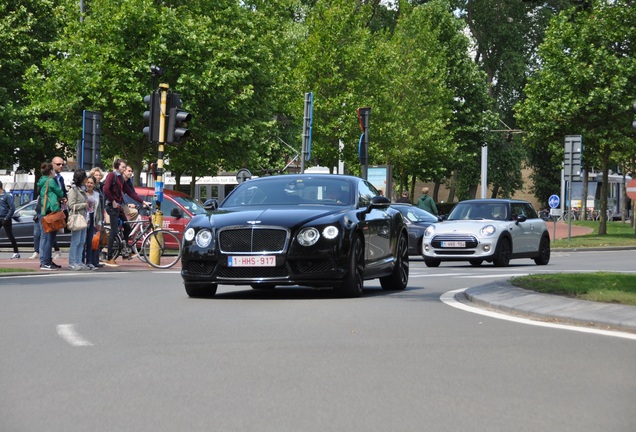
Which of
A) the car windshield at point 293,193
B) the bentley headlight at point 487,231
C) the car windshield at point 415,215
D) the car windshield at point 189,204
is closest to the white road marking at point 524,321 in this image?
the car windshield at point 293,193

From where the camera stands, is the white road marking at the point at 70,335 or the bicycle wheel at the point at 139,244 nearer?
the white road marking at the point at 70,335

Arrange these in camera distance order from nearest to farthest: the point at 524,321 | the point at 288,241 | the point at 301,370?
the point at 301,370, the point at 524,321, the point at 288,241

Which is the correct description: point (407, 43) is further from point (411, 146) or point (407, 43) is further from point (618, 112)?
point (618, 112)

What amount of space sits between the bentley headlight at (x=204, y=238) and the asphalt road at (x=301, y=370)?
3.37 feet

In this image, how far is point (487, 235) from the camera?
2523cm

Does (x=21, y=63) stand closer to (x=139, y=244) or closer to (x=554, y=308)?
(x=139, y=244)

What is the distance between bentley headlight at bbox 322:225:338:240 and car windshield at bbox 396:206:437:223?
16.3m

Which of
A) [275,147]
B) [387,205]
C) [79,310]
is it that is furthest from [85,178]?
[275,147]

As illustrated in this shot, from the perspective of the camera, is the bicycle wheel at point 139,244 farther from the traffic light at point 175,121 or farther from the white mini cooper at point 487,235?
the white mini cooper at point 487,235

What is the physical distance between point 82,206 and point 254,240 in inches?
303

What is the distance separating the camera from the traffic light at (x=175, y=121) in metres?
22.4

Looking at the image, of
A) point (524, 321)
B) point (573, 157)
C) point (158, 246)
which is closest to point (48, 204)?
point (158, 246)

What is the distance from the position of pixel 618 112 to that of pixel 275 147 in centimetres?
2280

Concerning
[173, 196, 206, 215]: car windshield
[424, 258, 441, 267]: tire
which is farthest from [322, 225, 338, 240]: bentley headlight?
[173, 196, 206, 215]: car windshield
